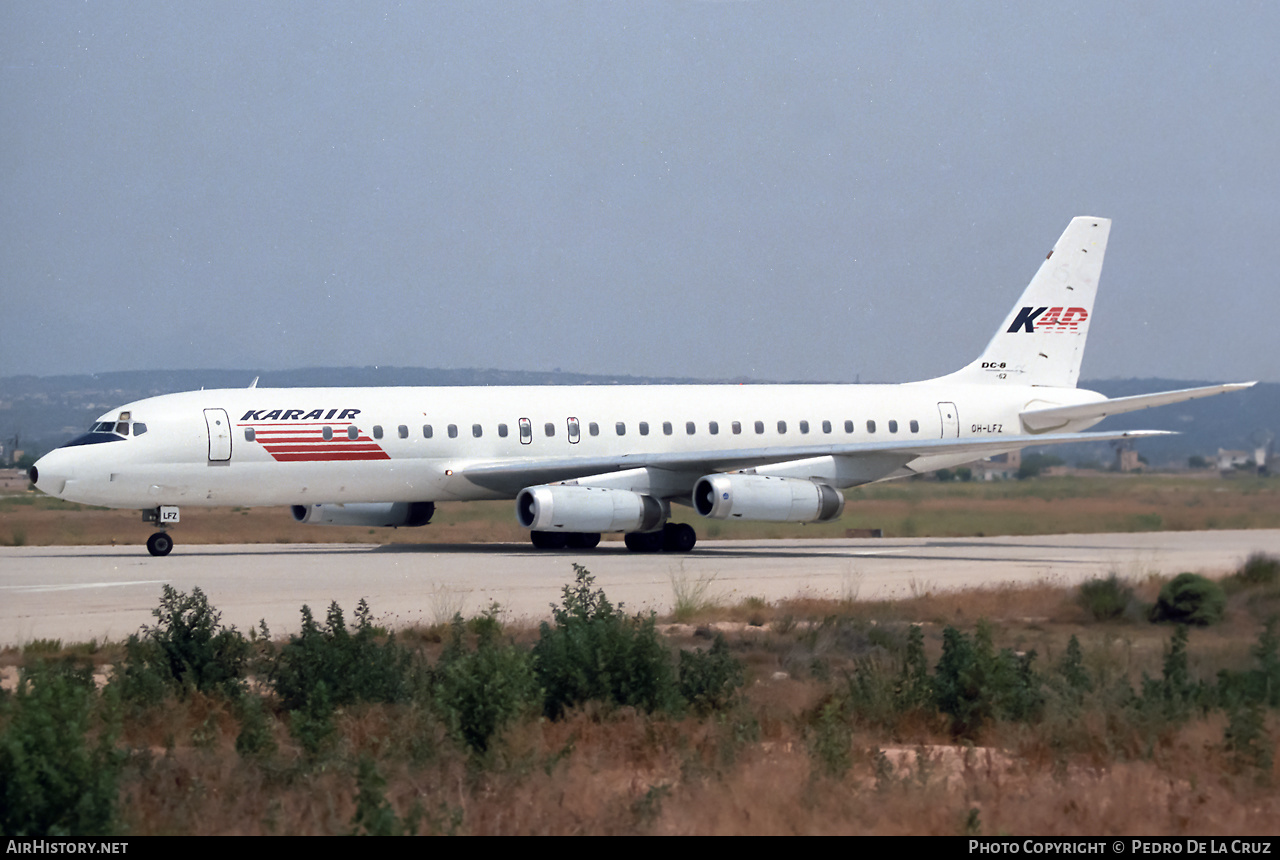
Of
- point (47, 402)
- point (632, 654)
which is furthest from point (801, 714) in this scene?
point (47, 402)

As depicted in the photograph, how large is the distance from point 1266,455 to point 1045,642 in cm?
2116

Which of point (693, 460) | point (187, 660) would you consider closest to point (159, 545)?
point (693, 460)

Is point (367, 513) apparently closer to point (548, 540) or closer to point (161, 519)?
point (548, 540)

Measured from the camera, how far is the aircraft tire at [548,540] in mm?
32188

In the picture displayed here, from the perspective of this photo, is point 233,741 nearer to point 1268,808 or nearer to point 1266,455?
point 1268,808

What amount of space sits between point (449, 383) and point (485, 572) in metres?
8.69

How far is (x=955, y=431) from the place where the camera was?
34.5 m

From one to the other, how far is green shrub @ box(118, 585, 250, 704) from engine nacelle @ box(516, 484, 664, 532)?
14.9m

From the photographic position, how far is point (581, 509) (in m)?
28.6

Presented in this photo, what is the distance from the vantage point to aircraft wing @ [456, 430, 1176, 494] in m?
29.8

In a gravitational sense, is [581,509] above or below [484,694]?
above

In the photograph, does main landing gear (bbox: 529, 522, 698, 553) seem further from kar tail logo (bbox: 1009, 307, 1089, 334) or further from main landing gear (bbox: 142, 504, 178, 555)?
kar tail logo (bbox: 1009, 307, 1089, 334)

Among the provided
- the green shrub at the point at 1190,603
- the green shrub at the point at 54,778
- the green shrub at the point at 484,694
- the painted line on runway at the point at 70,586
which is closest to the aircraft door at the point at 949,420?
the green shrub at the point at 1190,603

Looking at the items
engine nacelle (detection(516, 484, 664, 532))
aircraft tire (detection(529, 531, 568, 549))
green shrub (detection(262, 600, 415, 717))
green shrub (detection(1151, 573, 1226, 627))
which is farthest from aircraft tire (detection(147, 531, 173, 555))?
green shrub (detection(1151, 573, 1226, 627))
